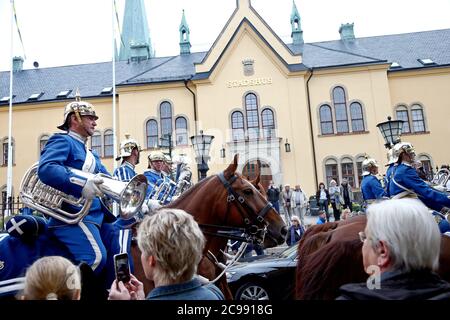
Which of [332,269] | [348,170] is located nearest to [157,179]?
[332,269]

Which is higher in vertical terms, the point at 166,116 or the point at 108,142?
the point at 166,116

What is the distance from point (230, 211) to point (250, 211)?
0.73 feet

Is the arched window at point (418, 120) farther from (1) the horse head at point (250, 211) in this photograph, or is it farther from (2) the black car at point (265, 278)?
(1) the horse head at point (250, 211)

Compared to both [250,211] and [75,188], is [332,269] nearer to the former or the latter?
[250,211]

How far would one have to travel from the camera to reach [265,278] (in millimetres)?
8273

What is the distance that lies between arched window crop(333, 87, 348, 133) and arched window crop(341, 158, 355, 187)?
2246mm

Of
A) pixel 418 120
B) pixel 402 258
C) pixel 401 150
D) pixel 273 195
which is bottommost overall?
pixel 402 258

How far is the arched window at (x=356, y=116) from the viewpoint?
28281 mm

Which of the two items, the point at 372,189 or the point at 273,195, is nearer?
the point at 372,189
